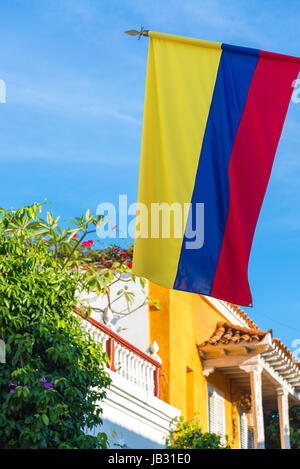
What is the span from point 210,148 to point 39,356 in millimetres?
3729

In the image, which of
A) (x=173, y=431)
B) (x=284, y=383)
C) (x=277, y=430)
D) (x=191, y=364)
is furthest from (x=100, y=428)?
(x=277, y=430)

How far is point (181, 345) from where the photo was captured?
1689cm

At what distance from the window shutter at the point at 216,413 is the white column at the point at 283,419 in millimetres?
1595

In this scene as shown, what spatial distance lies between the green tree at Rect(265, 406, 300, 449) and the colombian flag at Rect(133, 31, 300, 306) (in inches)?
694

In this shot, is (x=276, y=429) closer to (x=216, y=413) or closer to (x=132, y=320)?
(x=216, y=413)

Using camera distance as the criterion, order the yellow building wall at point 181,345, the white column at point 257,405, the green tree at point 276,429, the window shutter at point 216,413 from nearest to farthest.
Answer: the yellow building wall at point 181,345, the white column at point 257,405, the window shutter at point 216,413, the green tree at point 276,429

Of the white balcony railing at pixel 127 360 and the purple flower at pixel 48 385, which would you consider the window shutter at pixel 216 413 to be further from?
the purple flower at pixel 48 385

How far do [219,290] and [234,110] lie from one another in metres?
1.74

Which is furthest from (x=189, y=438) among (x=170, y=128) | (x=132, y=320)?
(x=170, y=128)

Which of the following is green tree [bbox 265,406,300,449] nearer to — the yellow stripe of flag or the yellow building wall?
the yellow building wall

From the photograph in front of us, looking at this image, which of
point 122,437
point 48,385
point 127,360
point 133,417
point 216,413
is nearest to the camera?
point 48,385

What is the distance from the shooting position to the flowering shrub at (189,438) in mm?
14750

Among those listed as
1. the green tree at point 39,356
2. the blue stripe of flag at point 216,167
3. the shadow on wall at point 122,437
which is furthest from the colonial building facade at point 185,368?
the blue stripe of flag at point 216,167

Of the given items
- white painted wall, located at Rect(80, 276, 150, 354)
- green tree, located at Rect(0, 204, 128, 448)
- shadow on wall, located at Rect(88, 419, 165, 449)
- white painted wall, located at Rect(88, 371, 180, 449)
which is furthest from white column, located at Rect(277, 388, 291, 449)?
green tree, located at Rect(0, 204, 128, 448)
